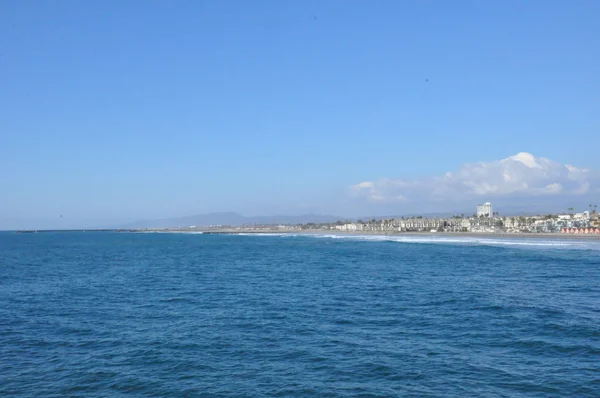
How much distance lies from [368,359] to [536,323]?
32.6 ft

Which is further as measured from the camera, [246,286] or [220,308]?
[246,286]

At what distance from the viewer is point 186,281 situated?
42.4 metres

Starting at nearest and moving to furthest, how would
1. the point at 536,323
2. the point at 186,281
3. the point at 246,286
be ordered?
the point at 536,323
the point at 246,286
the point at 186,281

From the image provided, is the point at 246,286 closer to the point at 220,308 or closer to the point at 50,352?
A: the point at 220,308

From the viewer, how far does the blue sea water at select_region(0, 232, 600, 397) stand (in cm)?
1542

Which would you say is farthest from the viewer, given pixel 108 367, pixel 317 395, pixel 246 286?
pixel 246 286

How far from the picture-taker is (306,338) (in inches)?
821

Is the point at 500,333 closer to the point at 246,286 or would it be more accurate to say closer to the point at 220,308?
the point at 220,308

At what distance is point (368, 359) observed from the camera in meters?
17.8

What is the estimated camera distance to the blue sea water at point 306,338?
15422mm

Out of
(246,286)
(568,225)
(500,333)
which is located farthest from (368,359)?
(568,225)

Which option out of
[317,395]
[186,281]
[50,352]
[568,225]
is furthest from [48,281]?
[568,225]

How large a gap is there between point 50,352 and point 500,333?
707 inches

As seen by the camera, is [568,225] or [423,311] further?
[568,225]
